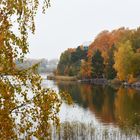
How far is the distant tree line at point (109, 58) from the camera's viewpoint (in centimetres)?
8331

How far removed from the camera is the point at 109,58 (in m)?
95.8

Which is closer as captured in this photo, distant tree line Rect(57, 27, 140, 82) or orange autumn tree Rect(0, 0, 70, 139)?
orange autumn tree Rect(0, 0, 70, 139)

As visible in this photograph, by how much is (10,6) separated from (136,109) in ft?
119

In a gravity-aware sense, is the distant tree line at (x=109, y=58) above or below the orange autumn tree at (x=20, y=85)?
above

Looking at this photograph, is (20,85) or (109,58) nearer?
(20,85)

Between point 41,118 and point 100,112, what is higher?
point 41,118

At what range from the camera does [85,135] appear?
70.3 feet

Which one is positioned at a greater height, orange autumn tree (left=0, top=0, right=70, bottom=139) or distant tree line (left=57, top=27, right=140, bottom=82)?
distant tree line (left=57, top=27, right=140, bottom=82)

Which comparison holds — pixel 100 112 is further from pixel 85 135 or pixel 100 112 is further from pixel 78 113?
pixel 85 135

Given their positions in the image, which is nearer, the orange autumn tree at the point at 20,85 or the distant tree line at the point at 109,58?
the orange autumn tree at the point at 20,85

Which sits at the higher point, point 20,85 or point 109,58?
point 109,58

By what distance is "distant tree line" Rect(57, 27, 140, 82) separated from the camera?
273 feet

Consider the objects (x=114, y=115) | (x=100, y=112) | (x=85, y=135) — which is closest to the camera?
(x=85, y=135)

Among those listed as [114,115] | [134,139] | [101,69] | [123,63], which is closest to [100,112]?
[114,115]
